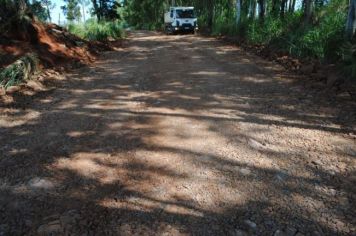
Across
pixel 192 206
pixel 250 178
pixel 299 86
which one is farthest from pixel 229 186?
pixel 299 86

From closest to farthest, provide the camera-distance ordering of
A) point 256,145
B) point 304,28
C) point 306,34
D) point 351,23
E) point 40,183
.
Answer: point 40,183 < point 256,145 < point 351,23 < point 306,34 < point 304,28

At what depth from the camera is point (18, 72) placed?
7.35 metres

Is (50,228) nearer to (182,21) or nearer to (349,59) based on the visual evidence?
(349,59)

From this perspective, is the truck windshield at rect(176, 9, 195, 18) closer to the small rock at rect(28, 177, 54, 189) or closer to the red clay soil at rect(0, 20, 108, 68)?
the red clay soil at rect(0, 20, 108, 68)

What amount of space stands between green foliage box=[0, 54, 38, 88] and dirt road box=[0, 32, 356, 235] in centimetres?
83

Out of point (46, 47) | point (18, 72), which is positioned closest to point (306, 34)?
point (46, 47)

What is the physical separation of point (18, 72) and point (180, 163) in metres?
4.97

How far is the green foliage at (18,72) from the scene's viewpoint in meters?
7.09

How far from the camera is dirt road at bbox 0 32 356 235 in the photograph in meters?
3.04

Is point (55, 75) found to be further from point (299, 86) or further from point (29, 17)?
point (299, 86)

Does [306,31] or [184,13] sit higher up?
[184,13]

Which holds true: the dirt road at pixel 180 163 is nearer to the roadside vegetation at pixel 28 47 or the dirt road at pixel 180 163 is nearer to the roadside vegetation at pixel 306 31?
the roadside vegetation at pixel 28 47

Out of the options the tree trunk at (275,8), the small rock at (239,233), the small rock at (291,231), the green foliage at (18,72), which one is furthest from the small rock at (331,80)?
the tree trunk at (275,8)

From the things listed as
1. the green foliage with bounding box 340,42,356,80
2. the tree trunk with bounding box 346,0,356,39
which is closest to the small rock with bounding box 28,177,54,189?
the green foliage with bounding box 340,42,356,80
